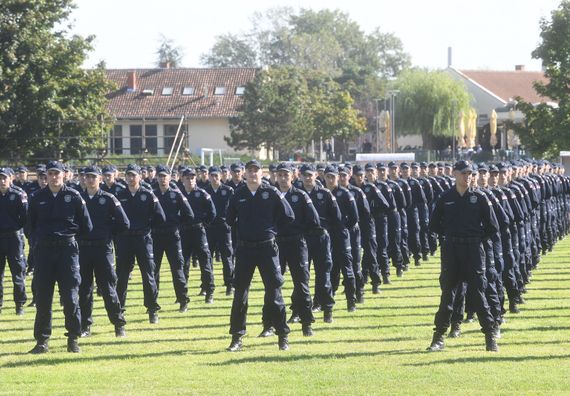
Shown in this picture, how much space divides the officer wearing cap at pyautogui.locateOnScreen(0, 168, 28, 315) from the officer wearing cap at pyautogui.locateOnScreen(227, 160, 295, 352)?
4.38 metres

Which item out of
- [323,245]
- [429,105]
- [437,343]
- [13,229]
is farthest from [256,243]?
[429,105]

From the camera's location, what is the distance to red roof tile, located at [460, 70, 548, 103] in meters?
98.1

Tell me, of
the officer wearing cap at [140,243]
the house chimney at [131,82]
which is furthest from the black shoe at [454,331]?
the house chimney at [131,82]

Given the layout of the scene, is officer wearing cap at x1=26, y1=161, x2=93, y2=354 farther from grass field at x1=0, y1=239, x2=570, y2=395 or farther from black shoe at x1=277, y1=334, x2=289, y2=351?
black shoe at x1=277, y1=334, x2=289, y2=351

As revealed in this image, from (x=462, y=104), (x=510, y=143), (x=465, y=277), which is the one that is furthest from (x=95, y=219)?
(x=462, y=104)

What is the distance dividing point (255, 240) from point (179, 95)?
2815 inches

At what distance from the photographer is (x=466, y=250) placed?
13.6m

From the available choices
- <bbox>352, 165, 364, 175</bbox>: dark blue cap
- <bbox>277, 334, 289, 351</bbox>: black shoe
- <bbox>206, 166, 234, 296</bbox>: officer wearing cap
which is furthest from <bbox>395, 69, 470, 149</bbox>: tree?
<bbox>277, 334, 289, 351</bbox>: black shoe

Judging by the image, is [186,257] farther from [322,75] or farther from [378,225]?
[322,75]

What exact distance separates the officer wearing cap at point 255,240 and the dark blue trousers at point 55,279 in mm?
1771

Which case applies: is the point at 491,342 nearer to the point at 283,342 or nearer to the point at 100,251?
the point at 283,342

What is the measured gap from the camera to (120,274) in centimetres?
1642

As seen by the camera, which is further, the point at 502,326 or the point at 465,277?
the point at 502,326

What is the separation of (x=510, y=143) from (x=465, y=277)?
64.2 m
